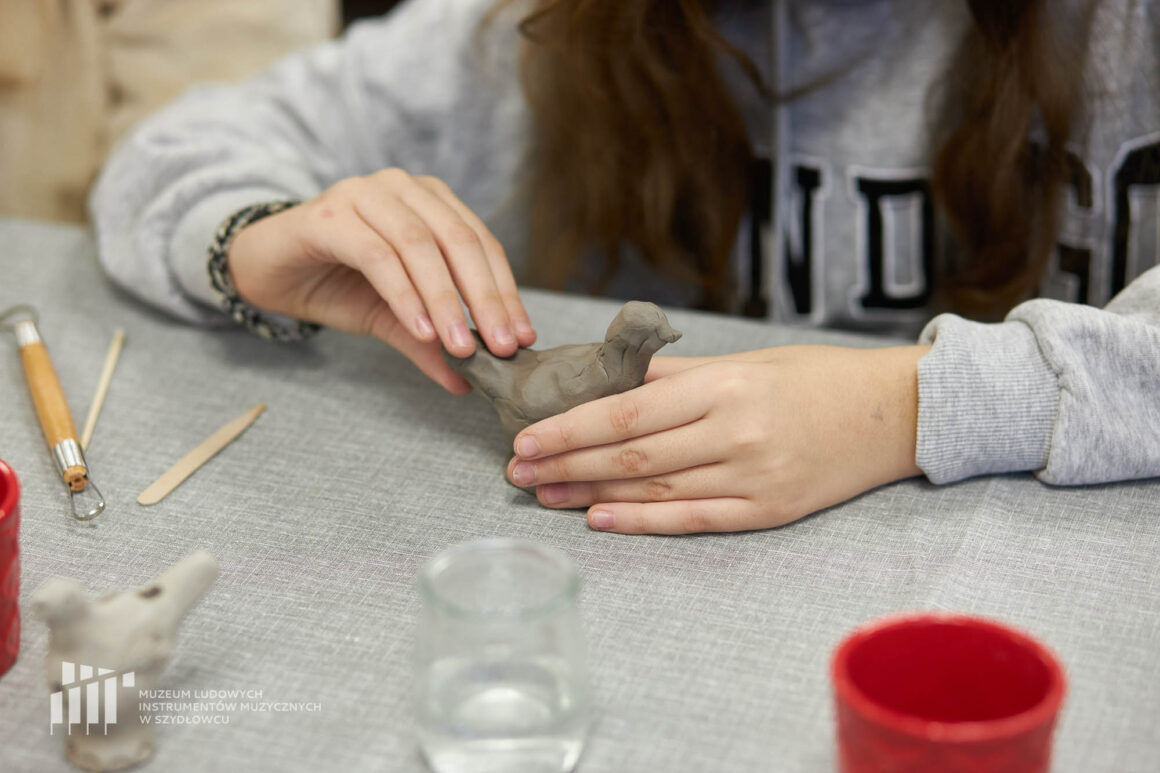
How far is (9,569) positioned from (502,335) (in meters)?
0.35

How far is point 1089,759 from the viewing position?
513 mm

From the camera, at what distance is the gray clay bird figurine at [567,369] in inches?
27.1

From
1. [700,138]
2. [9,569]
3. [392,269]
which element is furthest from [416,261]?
[700,138]

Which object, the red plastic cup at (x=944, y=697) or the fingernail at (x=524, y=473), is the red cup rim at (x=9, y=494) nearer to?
the fingernail at (x=524, y=473)

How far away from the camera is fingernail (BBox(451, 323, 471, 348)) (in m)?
0.76

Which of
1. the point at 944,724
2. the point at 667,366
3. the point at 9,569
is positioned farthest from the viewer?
the point at 667,366

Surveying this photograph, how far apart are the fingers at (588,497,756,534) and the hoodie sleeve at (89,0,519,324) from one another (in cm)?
50

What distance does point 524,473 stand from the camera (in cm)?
73

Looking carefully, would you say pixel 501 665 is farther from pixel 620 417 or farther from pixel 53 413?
pixel 53 413

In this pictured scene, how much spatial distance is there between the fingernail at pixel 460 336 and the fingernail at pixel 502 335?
2cm

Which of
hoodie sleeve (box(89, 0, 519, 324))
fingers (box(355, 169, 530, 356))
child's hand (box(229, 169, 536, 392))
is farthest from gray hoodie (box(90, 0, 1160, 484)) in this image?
fingers (box(355, 169, 530, 356))

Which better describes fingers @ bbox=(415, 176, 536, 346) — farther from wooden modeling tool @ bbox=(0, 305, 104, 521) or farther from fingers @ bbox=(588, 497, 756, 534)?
wooden modeling tool @ bbox=(0, 305, 104, 521)

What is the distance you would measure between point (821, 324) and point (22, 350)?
865mm

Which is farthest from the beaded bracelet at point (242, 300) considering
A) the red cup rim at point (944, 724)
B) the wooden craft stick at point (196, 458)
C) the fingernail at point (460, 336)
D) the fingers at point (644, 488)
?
the red cup rim at point (944, 724)
